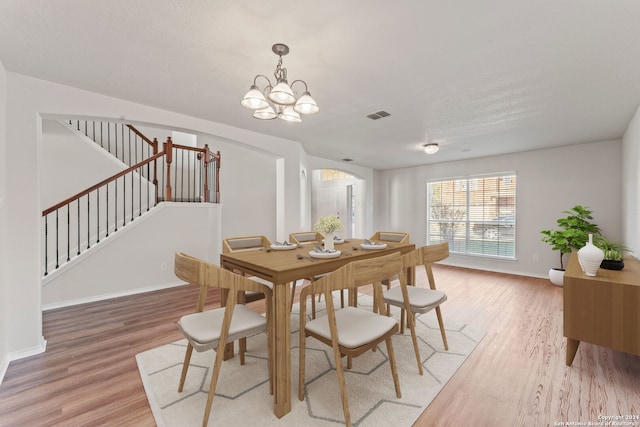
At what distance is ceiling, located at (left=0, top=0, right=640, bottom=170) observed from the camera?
5.24ft

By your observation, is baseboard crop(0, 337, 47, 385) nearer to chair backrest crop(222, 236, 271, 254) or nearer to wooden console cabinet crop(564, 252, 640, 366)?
chair backrest crop(222, 236, 271, 254)

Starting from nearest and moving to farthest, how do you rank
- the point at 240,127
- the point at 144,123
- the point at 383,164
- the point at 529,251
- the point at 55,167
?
the point at 144,123 < the point at 240,127 < the point at 55,167 < the point at 529,251 < the point at 383,164

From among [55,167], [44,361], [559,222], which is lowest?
[44,361]

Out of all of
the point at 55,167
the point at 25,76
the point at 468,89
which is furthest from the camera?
the point at 55,167

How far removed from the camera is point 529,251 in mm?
5184

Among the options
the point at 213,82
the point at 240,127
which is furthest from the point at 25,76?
the point at 240,127

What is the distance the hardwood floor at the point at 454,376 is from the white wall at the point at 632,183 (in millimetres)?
1333

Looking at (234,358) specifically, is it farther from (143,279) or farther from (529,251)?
(529,251)

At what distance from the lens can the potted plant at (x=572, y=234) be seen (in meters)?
4.15

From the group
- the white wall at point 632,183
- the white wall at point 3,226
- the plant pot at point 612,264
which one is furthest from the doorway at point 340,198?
the white wall at point 3,226

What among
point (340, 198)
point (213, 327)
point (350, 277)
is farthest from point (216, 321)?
point (340, 198)

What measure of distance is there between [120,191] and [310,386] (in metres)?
4.63

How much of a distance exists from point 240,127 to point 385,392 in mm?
3554

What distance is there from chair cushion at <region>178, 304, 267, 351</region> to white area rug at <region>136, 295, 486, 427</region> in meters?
0.47
